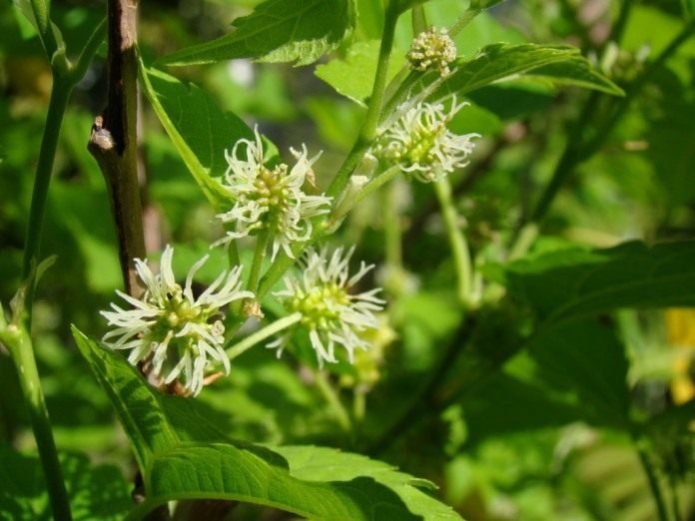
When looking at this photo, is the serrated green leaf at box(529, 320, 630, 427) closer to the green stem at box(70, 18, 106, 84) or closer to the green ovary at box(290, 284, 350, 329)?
the green ovary at box(290, 284, 350, 329)

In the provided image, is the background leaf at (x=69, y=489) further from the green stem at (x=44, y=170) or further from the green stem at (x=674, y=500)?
the green stem at (x=674, y=500)

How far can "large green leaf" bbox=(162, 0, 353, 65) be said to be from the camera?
51cm

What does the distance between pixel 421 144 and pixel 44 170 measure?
0.21m

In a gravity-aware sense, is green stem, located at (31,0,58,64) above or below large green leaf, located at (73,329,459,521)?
above

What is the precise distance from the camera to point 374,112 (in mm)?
524

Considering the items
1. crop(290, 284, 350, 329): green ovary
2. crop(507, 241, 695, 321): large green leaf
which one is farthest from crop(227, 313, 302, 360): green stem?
crop(507, 241, 695, 321): large green leaf

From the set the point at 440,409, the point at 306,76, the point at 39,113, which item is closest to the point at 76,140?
the point at 39,113

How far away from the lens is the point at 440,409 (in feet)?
3.07

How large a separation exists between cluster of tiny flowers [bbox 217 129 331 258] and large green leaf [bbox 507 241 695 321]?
1.08 ft

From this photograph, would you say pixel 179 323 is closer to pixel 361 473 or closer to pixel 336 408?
pixel 361 473

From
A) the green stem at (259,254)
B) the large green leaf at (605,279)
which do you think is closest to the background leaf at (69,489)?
the green stem at (259,254)

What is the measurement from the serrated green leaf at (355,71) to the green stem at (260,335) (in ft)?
0.45

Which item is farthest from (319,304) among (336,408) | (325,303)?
(336,408)

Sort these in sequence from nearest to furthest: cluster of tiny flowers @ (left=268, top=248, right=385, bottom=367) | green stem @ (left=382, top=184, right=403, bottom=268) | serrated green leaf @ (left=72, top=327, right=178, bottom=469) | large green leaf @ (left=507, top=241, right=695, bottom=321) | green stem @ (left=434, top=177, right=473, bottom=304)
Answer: serrated green leaf @ (left=72, top=327, right=178, bottom=469), cluster of tiny flowers @ (left=268, top=248, right=385, bottom=367), large green leaf @ (left=507, top=241, right=695, bottom=321), green stem @ (left=434, top=177, right=473, bottom=304), green stem @ (left=382, top=184, right=403, bottom=268)
